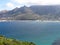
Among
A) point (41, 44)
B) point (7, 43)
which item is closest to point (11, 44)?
point (7, 43)

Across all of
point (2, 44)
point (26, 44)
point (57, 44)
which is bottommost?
point (2, 44)

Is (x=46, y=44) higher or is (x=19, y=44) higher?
(x=46, y=44)

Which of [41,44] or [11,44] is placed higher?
[41,44]

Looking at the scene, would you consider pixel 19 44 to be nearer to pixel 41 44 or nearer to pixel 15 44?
pixel 15 44

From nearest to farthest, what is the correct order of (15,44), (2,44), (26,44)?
1. (2,44)
2. (15,44)
3. (26,44)

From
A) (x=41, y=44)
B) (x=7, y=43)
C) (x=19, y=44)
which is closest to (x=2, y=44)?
(x=7, y=43)

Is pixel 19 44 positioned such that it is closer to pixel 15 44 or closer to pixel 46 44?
pixel 15 44

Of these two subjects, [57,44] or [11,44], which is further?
[57,44]

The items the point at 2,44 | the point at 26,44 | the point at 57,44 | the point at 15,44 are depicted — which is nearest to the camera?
the point at 2,44

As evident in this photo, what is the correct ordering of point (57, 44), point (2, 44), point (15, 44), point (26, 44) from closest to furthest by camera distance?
point (2, 44) → point (15, 44) → point (26, 44) → point (57, 44)
